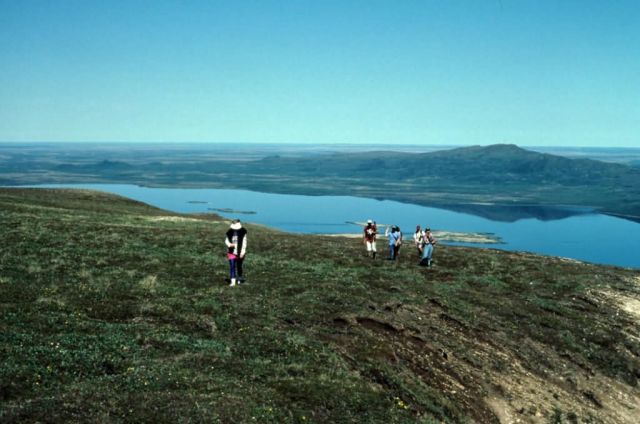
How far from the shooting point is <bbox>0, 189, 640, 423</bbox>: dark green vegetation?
1631cm

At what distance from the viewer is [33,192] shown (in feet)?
255

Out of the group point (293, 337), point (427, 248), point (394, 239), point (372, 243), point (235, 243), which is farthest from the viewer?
point (372, 243)

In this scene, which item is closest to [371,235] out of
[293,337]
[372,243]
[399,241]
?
[372,243]

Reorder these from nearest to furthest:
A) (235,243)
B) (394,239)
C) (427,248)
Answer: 1. (235,243)
2. (427,248)
3. (394,239)

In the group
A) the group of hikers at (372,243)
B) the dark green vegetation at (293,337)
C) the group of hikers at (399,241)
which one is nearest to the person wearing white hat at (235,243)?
A: the group of hikers at (372,243)

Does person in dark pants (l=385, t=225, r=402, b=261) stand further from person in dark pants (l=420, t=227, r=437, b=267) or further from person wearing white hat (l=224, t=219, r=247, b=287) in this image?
person wearing white hat (l=224, t=219, r=247, b=287)

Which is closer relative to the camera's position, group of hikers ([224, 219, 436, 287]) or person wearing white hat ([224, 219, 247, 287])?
person wearing white hat ([224, 219, 247, 287])

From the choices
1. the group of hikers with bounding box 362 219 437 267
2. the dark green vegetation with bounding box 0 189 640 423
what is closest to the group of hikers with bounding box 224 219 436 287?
the group of hikers with bounding box 362 219 437 267

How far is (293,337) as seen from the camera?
22.2m

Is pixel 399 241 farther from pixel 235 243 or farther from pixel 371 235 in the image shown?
pixel 235 243

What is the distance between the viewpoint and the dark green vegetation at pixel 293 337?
16312 mm

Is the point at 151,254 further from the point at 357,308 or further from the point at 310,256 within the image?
the point at 357,308

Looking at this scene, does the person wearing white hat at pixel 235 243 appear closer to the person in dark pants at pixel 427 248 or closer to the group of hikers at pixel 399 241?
the group of hikers at pixel 399 241

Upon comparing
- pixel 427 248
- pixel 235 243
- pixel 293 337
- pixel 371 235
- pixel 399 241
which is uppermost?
pixel 235 243
